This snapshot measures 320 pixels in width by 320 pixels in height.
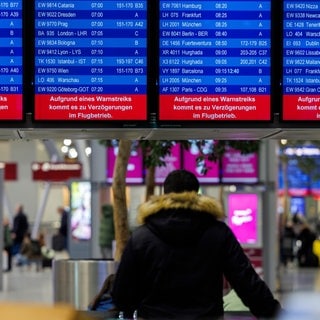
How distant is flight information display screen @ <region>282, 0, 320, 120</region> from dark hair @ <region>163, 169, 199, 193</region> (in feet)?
7.06

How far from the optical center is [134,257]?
13.2ft

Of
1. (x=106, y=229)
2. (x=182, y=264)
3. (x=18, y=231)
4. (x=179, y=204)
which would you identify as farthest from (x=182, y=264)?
(x=18, y=231)

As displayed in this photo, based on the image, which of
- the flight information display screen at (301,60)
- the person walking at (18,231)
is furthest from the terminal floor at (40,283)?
the flight information display screen at (301,60)

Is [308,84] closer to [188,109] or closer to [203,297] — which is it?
[188,109]

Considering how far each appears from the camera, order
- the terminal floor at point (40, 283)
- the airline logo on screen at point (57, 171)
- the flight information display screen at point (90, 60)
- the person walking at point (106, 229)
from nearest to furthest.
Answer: the flight information display screen at point (90, 60) → the terminal floor at point (40, 283) → the person walking at point (106, 229) → the airline logo on screen at point (57, 171)

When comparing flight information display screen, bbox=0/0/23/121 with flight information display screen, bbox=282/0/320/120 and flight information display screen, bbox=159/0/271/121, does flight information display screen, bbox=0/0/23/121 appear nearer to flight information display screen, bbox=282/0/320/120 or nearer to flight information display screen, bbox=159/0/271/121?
flight information display screen, bbox=159/0/271/121

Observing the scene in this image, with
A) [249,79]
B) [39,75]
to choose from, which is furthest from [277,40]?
→ [39,75]

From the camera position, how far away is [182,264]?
159 inches

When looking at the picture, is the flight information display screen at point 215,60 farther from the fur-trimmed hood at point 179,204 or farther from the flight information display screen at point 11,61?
the fur-trimmed hood at point 179,204

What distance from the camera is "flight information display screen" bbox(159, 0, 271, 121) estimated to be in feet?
19.7

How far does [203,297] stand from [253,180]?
37.6 ft

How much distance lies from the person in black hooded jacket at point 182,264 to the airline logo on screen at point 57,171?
20.3m

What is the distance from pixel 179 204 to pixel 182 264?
0.98ft

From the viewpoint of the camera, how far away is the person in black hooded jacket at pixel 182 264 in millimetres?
4016
